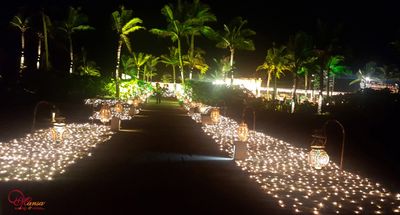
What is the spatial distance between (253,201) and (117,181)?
2795mm

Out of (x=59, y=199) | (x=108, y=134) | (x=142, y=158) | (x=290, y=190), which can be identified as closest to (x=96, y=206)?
(x=59, y=199)

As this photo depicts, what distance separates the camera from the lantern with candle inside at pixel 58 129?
15.2 m

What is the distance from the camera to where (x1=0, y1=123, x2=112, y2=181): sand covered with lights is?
1070cm

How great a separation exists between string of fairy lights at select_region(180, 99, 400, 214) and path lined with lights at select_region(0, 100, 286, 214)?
A: 1.28ft

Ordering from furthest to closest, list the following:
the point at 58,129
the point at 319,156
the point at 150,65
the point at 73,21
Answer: the point at 150,65 → the point at 73,21 → the point at 58,129 → the point at 319,156

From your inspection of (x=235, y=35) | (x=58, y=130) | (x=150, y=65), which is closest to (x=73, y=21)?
(x=235, y=35)

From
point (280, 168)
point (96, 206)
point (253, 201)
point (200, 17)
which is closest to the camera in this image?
point (96, 206)

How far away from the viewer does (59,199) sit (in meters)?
8.27

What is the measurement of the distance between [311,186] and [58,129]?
26.7 feet

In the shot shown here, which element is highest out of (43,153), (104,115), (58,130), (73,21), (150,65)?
(73,21)

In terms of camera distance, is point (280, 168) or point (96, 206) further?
point (280, 168)

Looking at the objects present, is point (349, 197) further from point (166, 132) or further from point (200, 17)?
point (200, 17)

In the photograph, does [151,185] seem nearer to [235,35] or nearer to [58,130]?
[58,130]

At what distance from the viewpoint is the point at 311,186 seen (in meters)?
10.5
